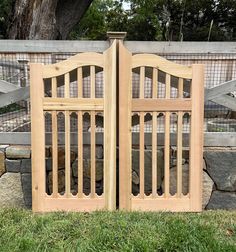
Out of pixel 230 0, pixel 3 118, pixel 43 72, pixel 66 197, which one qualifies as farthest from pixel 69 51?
pixel 230 0

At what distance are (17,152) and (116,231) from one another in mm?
1323

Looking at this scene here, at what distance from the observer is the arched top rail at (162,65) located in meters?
3.22

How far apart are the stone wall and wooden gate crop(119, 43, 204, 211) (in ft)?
0.62

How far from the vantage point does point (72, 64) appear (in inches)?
127

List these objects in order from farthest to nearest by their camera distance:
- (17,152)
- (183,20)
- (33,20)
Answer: (183,20) < (33,20) < (17,152)

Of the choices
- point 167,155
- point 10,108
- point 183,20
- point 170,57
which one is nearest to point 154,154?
point 167,155

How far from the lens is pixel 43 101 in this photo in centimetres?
324

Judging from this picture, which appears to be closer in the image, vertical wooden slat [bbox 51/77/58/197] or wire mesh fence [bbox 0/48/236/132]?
vertical wooden slat [bbox 51/77/58/197]

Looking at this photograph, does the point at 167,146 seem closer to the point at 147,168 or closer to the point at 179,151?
the point at 179,151

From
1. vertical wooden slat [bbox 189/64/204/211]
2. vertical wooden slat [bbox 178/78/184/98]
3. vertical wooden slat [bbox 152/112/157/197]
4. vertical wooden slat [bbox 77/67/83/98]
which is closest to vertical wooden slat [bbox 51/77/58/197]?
vertical wooden slat [bbox 77/67/83/98]

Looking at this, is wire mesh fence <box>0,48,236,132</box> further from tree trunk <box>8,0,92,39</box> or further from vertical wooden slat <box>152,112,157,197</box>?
tree trunk <box>8,0,92,39</box>

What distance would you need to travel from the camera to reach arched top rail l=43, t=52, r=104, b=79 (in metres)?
3.22

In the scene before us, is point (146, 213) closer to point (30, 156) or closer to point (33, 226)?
point (33, 226)

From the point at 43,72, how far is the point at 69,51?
46cm
